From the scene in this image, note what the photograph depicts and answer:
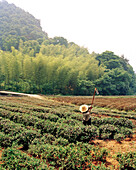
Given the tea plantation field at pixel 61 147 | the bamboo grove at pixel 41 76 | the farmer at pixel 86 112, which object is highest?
the bamboo grove at pixel 41 76

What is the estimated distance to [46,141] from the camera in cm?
484

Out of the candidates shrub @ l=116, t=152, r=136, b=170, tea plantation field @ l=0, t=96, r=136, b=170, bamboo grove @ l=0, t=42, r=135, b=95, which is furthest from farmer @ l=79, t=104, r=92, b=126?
bamboo grove @ l=0, t=42, r=135, b=95

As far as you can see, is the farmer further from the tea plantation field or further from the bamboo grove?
the bamboo grove

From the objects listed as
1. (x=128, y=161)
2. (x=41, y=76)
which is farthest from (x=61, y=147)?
(x=41, y=76)

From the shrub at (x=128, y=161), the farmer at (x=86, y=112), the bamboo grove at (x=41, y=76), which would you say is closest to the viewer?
the shrub at (x=128, y=161)

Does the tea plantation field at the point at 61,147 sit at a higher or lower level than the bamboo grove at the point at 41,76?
lower

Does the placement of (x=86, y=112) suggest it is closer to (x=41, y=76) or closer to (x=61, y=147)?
(x=61, y=147)

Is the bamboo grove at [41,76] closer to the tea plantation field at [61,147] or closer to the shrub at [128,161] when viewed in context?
the tea plantation field at [61,147]

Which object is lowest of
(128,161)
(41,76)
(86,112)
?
(128,161)

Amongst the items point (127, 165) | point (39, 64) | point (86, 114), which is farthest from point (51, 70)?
point (127, 165)

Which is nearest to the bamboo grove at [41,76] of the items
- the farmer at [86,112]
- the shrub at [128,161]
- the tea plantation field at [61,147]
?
the tea plantation field at [61,147]

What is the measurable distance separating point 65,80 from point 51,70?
3974mm

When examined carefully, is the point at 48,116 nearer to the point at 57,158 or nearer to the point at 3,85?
the point at 57,158

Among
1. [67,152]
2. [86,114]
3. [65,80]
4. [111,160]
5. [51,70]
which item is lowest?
[111,160]
